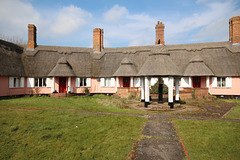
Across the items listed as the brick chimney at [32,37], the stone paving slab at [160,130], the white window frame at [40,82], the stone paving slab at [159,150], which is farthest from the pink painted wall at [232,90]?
the brick chimney at [32,37]

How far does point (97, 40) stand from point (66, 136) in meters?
24.6

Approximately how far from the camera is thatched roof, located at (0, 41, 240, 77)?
2338 cm

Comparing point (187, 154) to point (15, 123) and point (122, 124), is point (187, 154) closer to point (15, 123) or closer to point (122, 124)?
point (122, 124)

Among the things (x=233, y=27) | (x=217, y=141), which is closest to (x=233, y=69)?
(x=233, y=27)

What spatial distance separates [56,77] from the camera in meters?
26.0

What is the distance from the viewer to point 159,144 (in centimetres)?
678

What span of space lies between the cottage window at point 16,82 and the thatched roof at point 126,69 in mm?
13263

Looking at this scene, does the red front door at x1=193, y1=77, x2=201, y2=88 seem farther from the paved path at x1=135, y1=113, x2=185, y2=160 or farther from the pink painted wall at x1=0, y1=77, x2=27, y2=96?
the pink painted wall at x1=0, y1=77, x2=27, y2=96

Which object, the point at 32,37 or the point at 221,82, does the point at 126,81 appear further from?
the point at 32,37

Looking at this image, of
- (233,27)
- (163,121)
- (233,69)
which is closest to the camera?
(163,121)

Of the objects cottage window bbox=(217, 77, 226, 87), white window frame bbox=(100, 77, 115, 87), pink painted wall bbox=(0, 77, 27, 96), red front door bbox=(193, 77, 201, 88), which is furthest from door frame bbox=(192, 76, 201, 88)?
pink painted wall bbox=(0, 77, 27, 96)

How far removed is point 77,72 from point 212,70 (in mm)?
20160

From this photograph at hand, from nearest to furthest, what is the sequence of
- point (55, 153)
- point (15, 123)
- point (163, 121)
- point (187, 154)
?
point (187, 154)
point (55, 153)
point (15, 123)
point (163, 121)

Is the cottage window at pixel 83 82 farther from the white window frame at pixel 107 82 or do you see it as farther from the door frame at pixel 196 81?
the door frame at pixel 196 81
